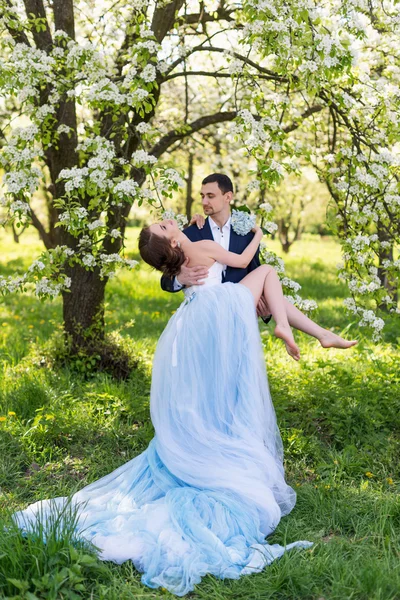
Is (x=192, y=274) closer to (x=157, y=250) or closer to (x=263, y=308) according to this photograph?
(x=157, y=250)

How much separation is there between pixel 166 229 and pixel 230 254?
444mm

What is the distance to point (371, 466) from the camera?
475 centimetres

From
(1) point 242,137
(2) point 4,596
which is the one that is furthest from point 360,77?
(2) point 4,596

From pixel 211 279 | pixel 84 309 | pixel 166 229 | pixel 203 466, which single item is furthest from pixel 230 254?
pixel 84 309

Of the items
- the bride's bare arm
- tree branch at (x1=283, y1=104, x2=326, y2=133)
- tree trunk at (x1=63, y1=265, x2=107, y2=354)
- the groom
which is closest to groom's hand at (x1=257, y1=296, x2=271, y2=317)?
the groom

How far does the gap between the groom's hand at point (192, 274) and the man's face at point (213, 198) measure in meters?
0.40

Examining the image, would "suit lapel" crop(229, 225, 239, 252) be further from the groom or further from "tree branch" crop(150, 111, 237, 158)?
"tree branch" crop(150, 111, 237, 158)

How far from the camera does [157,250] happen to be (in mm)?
4145

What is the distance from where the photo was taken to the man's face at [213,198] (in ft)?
14.5

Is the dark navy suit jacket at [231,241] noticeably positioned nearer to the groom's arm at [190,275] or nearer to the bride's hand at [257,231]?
the bride's hand at [257,231]

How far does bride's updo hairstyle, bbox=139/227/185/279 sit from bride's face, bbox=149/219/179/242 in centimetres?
3

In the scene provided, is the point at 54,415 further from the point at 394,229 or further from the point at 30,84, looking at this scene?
the point at 394,229

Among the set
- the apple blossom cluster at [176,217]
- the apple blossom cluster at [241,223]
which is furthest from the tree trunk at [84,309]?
the apple blossom cluster at [241,223]

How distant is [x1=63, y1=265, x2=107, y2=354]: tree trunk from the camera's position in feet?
20.9
